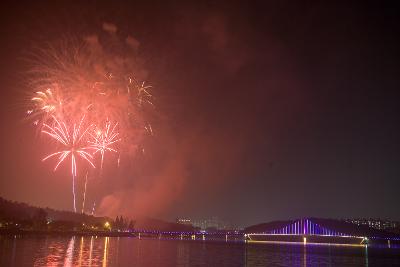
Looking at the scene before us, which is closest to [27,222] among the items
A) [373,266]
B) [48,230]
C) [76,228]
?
[48,230]

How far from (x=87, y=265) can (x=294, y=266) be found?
21.9 m

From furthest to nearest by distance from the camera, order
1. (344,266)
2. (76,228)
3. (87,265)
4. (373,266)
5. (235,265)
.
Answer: (76,228) → (373,266) → (344,266) → (235,265) → (87,265)

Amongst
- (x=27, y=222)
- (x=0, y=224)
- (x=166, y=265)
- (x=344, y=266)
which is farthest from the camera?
(x=27, y=222)

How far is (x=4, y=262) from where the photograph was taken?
123 feet

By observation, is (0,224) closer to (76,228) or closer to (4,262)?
(76,228)

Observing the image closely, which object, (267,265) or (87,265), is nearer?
(87,265)

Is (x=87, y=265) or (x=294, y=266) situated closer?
(x=87, y=265)

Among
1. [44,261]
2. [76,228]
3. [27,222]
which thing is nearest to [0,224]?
[27,222]

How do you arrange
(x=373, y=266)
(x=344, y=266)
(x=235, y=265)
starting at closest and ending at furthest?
(x=235, y=265) < (x=344, y=266) < (x=373, y=266)

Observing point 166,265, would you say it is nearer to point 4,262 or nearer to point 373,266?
point 4,262

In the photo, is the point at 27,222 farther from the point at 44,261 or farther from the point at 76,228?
the point at 44,261

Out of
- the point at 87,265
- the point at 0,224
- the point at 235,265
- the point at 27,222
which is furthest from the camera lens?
the point at 27,222

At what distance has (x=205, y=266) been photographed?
4325cm

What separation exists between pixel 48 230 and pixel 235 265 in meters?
131
